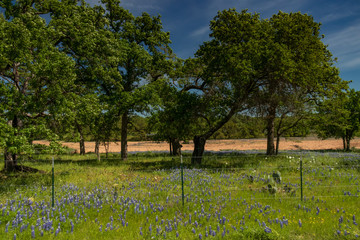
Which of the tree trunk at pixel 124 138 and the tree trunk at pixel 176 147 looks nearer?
the tree trunk at pixel 124 138

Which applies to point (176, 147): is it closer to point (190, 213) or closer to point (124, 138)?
point (124, 138)

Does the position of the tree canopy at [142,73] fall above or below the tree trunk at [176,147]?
above

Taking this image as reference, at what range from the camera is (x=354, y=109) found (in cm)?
3594

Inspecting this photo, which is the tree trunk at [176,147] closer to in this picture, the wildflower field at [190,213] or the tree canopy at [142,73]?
the tree canopy at [142,73]

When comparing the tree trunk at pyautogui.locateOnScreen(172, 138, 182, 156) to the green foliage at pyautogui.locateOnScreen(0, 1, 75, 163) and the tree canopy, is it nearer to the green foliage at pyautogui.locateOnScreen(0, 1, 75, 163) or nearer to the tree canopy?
the tree canopy

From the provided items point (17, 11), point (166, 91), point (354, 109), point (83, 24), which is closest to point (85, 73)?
point (83, 24)

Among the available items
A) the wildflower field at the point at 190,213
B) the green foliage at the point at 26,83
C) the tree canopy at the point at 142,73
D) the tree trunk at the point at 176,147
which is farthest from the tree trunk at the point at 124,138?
the wildflower field at the point at 190,213

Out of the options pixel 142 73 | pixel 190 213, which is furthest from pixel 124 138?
pixel 190 213

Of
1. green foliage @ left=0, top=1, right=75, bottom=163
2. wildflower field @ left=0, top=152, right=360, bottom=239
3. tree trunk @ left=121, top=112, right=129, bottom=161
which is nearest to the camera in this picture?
wildflower field @ left=0, top=152, right=360, bottom=239

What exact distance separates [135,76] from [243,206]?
18.2 meters

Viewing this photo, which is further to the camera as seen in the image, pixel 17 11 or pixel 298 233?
pixel 17 11

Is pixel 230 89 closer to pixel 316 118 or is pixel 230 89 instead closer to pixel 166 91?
pixel 166 91

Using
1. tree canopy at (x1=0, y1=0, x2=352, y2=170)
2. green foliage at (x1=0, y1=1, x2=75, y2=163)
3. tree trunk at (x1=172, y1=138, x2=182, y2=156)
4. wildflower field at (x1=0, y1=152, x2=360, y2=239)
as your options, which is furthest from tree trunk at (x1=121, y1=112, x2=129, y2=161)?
wildflower field at (x1=0, y1=152, x2=360, y2=239)

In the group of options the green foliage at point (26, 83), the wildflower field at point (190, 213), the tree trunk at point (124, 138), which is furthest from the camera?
the tree trunk at point (124, 138)
